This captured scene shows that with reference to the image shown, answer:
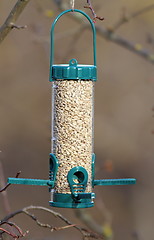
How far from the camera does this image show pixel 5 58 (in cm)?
1057

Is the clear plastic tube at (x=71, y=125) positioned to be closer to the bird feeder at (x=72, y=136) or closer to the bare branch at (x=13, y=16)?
the bird feeder at (x=72, y=136)

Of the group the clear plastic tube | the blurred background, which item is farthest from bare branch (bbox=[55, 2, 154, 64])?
the blurred background

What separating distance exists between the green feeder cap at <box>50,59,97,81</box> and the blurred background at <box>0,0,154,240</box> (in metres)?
5.72

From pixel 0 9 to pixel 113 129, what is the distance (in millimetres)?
3219

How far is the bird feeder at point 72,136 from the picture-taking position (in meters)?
4.23

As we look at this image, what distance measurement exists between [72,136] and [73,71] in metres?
0.41

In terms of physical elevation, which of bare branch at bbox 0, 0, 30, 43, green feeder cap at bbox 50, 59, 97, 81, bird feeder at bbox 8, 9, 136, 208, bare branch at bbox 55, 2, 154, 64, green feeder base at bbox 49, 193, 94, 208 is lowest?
green feeder base at bbox 49, 193, 94, 208

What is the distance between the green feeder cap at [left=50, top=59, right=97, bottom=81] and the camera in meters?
4.18

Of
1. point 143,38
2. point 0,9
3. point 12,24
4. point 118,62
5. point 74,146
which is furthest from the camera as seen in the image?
point 118,62

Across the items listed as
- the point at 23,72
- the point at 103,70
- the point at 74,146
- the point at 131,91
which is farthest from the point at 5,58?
the point at 74,146

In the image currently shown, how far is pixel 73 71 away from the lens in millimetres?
4188

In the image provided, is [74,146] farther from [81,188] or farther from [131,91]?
[131,91]

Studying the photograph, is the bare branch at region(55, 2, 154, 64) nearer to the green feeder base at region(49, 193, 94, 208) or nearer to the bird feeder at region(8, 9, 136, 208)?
the bird feeder at region(8, 9, 136, 208)

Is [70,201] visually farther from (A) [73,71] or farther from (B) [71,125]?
(A) [73,71]
